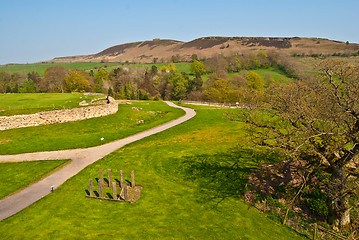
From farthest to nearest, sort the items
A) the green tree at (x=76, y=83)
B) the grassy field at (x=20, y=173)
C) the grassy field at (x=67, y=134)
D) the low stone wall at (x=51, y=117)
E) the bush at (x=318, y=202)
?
the green tree at (x=76, y=83), the low stone wall at (x=51, y=117), the grassy field at (x=67, y=134), the grassy field at (x=20, y=173), the bush at (x=318, y=202)

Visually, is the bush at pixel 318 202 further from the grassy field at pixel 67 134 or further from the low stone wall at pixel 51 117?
the low stone wall at pixel 51 117

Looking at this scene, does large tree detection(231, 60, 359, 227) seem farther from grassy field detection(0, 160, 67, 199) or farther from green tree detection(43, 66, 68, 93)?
green tree detection(43, 66, 68, 93)

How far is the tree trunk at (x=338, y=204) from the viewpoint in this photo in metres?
14.6

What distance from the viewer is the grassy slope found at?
43.5ft

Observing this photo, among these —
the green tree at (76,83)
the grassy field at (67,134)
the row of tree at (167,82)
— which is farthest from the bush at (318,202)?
the green tree at (76,83)

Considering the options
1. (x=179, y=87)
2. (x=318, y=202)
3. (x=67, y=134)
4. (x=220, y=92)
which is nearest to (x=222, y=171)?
(x=318, y=202)

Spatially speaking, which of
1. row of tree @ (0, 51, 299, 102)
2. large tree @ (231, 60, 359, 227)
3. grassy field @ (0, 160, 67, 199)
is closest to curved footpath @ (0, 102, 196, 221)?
grassy field @ (0, 160, 67, 199)

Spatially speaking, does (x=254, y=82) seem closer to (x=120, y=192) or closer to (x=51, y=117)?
(x=51, y=117)

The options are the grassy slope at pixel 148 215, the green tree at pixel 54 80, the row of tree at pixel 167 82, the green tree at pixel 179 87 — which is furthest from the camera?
the green tree at pixel 179 87

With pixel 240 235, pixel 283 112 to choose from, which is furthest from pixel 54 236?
pixel 283 112

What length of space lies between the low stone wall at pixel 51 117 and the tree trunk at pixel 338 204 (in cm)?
4225

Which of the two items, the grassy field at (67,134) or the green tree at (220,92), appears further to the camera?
the green tree at (220,92)

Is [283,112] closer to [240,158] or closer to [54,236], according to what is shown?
[240,158]

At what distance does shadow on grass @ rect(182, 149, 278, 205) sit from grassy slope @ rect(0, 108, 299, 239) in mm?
423
